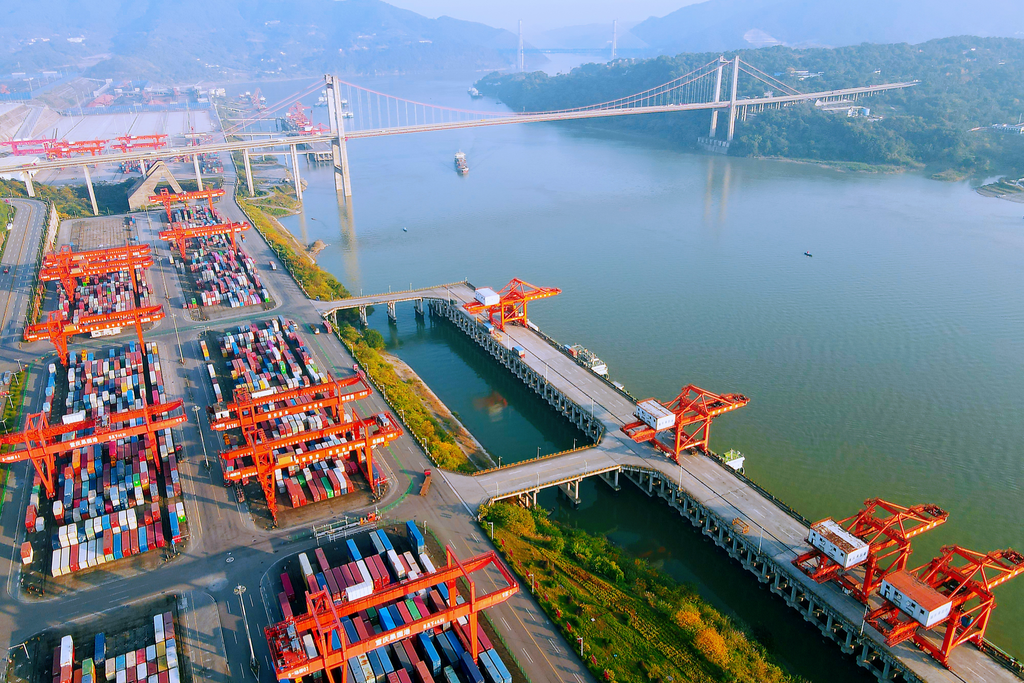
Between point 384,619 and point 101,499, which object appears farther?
point 101,499

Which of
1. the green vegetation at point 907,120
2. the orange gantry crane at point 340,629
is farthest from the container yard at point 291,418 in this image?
the green vegetation at point 907,120

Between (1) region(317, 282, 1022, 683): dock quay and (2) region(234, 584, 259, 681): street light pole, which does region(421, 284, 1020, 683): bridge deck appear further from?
(2) region(234, 584, 259, 681): street light pole

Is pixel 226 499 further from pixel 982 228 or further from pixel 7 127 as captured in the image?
pixel 7 127

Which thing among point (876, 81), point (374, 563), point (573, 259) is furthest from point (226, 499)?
point (876, 81)

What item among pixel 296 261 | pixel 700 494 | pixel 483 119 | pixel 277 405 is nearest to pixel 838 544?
pixel 700 494

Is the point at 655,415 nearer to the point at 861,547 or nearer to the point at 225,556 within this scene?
the point at 861,547

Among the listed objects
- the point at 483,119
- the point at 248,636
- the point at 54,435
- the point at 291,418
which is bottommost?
the point at 248,636
